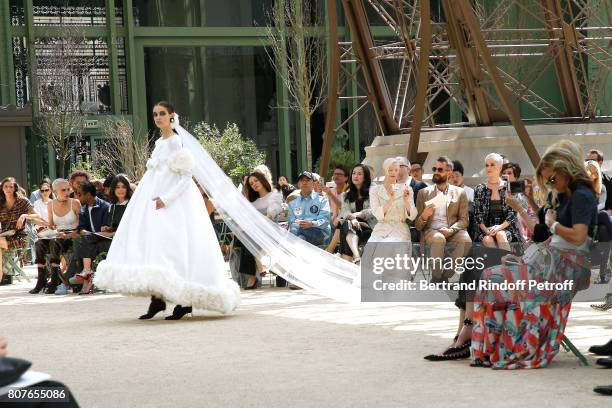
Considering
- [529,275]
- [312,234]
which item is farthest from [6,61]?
[529,275]

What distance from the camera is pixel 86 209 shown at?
15.5 metres

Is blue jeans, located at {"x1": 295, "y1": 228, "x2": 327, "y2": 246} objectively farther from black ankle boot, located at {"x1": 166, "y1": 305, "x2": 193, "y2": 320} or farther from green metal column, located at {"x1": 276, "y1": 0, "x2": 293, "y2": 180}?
green metal column, located at {"x1": 276, "y1": 0, "x2": 293, "y2": 180}

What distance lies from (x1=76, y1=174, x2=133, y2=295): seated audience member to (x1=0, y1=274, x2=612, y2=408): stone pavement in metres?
2.30

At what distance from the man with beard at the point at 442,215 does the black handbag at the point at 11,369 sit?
350 inches

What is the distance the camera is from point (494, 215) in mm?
12766

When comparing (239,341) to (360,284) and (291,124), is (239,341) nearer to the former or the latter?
(360,284)

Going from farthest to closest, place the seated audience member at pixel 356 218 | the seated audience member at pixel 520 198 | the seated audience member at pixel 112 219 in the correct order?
the seated audience member at pixel 112 219, the seated audience member at pixel 356 218, the seated audience member at pixel 520 198

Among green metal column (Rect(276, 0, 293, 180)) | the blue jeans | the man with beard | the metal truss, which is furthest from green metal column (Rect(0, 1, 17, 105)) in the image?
the man with beard

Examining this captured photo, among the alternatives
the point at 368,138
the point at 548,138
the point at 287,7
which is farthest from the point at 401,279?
the point at 368,138

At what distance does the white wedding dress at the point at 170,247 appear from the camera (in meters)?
10.7

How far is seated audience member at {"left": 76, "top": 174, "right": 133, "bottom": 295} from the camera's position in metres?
15.1

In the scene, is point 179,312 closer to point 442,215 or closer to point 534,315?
point 442,215

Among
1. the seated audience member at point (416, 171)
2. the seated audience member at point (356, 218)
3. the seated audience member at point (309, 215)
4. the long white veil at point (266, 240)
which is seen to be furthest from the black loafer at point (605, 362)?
the seated audience member at point (416, 171)

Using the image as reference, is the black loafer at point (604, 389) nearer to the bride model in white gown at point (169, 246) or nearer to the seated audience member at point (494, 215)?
the bride model in white gown at point (169, 246)
